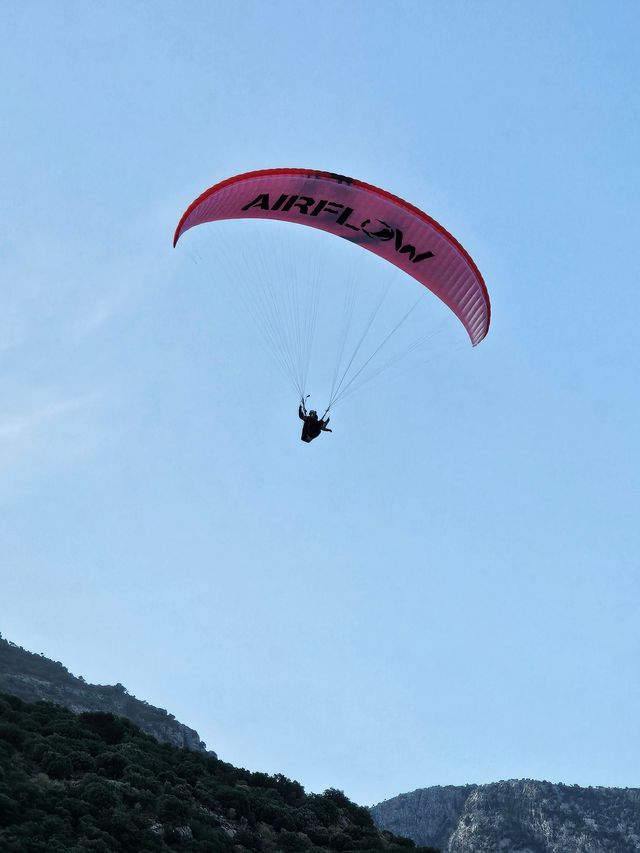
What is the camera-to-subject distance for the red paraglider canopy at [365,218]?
107 feet

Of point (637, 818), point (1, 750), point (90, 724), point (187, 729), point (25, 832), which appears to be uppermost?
point (637, 818)

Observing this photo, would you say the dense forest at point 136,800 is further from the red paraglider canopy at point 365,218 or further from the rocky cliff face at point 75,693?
the rocky cliff face at point 75,693

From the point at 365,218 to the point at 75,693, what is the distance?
44.4 m

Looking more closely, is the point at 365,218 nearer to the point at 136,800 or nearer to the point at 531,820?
the point at 136,800

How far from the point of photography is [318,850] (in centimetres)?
3044

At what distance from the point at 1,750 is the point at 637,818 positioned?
186 feet

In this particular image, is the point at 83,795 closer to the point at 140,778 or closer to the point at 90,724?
the point at 140,778

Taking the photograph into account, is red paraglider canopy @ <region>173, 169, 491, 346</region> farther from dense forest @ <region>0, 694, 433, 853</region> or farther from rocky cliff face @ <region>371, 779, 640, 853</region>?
rocky cliff face @ <region>371, 779, 640, 853</region>

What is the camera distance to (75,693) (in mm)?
69062

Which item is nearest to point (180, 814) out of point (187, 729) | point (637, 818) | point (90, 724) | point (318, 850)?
point (318, 850)

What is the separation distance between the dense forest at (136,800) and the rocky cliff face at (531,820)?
39374 millimetres

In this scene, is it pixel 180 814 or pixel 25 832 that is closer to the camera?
pixel 25 832

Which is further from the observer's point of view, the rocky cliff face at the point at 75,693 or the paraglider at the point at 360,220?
the rocky cliff face at the point at 75,693

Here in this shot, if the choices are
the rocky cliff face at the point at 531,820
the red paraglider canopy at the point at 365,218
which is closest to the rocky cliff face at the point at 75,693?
the rocky cliff face at the point at 531,820
